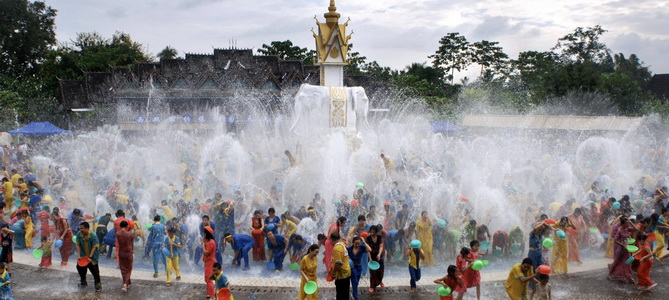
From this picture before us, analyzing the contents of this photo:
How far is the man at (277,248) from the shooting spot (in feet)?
32.1

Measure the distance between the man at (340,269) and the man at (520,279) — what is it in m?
2.25

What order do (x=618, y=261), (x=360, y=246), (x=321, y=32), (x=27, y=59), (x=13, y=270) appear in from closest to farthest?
(x=360, y=246) → (x=618, y=261) → (x=13, y=270) → (x=321, y=32) → (x=27, y=59)

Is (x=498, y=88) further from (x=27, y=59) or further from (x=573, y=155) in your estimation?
(x=27, y=59)

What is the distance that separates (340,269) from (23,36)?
49.1 metres

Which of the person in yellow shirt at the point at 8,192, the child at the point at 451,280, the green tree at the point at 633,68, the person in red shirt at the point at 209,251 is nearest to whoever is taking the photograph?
the child at the point at 451,280

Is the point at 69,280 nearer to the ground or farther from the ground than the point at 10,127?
nearer to the ground

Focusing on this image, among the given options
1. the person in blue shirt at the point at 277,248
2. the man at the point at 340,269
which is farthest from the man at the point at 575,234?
the person in blue shirt at the point at 277,248

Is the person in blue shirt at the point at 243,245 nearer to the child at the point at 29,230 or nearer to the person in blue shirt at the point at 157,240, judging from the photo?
the person in blue shirt at the point at 157,240

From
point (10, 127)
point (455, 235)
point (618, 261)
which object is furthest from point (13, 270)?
point (10, 127)

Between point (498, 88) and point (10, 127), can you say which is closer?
point (10, 127)

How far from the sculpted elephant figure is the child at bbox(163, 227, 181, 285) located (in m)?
8.03

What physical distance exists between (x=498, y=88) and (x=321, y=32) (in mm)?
39686

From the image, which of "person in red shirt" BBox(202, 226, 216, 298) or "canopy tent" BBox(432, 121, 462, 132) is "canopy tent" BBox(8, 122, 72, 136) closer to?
"canopy tent" BBox(432, 121, 462, 132)

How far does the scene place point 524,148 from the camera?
24.3m
